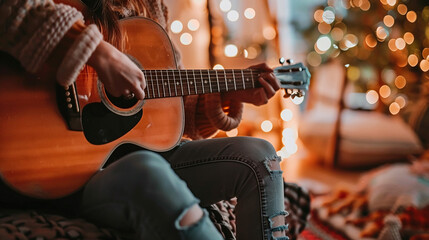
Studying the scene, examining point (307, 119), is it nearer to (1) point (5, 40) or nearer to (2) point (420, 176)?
(2) point (420, 176)

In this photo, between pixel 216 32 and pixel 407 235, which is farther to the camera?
pixel 216 32

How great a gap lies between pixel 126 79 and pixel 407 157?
2.87m

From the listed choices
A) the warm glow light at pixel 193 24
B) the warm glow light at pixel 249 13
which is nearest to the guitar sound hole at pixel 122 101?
the warm glow light at pixel 193 24

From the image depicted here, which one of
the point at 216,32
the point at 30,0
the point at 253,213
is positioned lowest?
the point at 253,213

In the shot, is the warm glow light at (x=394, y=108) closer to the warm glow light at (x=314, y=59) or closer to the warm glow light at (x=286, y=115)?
the warm glow light at (x=314, y=59)

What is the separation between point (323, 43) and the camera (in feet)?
11.8

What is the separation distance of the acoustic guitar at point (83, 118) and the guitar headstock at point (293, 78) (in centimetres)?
26

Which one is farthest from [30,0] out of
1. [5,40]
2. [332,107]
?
[332,107]

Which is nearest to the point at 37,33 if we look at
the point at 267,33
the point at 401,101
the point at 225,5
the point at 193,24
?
the point at 193,24

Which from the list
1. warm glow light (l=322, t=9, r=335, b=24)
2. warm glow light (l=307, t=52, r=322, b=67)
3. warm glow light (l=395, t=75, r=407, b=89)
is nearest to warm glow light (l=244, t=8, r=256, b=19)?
warm glow light (l=322, t=9, r=335, b=24)

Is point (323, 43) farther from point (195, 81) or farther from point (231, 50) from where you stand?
point (195, 81)

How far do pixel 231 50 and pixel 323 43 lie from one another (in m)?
1.07

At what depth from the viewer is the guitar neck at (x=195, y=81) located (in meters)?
0.94

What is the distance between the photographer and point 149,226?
2.17 ft
